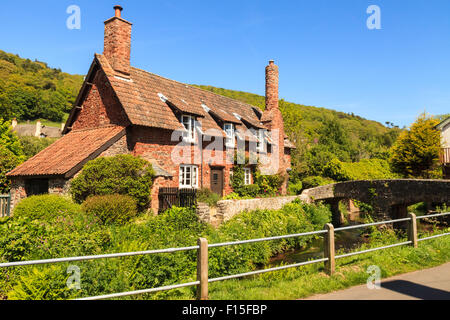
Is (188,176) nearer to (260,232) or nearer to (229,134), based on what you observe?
(229,134)

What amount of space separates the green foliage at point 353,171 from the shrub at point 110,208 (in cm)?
2339

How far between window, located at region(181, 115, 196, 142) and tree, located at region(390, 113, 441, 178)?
18968 mm

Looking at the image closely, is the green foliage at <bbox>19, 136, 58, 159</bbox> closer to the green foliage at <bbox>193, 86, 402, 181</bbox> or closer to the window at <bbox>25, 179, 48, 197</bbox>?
the window at <bbox>25, 179, 48, 197</bbox>

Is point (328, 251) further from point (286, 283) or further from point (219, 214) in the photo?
point (219, 214)

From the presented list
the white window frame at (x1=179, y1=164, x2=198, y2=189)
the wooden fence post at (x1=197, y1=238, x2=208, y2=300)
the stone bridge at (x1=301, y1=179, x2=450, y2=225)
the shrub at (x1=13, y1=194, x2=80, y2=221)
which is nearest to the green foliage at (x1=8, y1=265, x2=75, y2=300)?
the wooden fence post at (x1=197, y1=238, x2=208, y2=300)

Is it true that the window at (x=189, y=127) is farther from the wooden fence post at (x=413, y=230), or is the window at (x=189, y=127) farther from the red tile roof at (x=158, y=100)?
the wooden fence post at (x=413, y=230)

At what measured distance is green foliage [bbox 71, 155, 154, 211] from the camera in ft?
44.2

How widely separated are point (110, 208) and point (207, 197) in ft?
23.8

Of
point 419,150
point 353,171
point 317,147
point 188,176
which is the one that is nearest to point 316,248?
point 188,176

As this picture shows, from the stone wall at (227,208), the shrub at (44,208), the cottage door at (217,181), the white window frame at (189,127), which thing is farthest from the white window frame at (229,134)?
the shrub at (44,208)

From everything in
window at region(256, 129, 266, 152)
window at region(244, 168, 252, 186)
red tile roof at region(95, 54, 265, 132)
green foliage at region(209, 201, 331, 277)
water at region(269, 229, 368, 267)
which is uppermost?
red tile roof at region(95, 54, 265, 132)

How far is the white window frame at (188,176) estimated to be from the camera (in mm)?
18697

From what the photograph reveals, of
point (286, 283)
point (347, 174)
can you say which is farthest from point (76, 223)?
point (347, 174)

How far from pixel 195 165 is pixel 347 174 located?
18.1 meters
